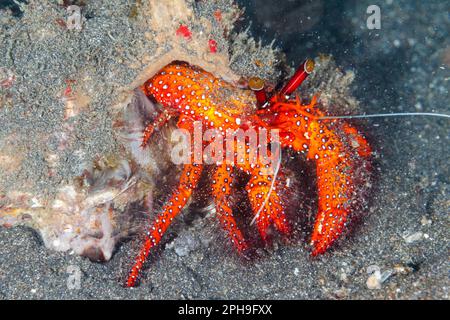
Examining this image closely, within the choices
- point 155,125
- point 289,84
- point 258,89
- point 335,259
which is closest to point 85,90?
point 155,125

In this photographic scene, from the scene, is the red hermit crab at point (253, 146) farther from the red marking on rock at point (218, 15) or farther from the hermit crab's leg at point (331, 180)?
the red marking on rock at point (218, 15)

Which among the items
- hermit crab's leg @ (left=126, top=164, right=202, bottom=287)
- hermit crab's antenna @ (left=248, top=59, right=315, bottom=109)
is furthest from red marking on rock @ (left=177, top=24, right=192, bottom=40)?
hermit crab's leg @ (left=126, top=164, right=202, bottom=287)

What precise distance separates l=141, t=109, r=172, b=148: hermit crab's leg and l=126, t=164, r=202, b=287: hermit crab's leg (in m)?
0.45

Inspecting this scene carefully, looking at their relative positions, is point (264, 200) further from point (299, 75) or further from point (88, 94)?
point (88, 94)

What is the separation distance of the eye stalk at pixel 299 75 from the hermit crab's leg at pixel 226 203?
900 mm

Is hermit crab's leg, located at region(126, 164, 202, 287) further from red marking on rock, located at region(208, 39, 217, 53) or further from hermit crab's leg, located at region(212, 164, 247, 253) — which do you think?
red marking on rock, located at region(208, 39, 217, 53)

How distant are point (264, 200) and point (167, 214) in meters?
0.91

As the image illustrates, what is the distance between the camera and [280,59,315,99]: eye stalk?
128 inches

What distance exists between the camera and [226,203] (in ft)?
12.4

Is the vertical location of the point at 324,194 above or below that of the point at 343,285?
above
